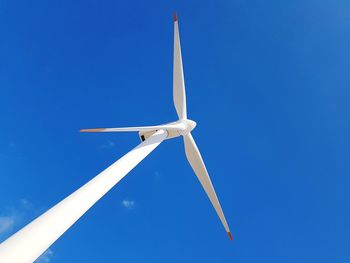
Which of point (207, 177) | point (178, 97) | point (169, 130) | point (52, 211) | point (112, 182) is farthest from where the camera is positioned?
point (178, 97)

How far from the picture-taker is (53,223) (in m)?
8.20

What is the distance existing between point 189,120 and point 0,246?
19.9 meters

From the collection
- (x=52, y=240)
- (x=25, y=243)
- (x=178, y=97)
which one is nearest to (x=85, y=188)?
(x=52, y=240)

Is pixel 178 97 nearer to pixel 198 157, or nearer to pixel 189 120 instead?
pixel 189 120

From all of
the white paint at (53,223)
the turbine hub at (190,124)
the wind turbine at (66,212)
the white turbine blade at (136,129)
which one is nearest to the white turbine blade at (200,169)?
the turbine hub at (190,124)

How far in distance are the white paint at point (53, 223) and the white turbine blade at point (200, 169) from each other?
13492mm

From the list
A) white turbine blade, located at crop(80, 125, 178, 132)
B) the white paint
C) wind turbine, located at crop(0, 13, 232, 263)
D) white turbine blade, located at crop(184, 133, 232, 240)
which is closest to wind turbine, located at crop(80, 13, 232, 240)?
white turbine blade, located at crop(184, 133, 232, 240)

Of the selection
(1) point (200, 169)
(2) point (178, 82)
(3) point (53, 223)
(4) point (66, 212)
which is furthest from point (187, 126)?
(3) point (53, 223)

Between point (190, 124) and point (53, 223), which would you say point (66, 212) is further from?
point (190, 124)

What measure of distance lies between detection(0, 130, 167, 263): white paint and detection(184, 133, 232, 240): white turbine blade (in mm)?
13492

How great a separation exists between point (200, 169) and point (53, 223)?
61.1 feet

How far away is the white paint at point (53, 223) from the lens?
6.93 meters

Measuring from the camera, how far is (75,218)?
8.97m

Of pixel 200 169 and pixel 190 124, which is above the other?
pixel 190 124
